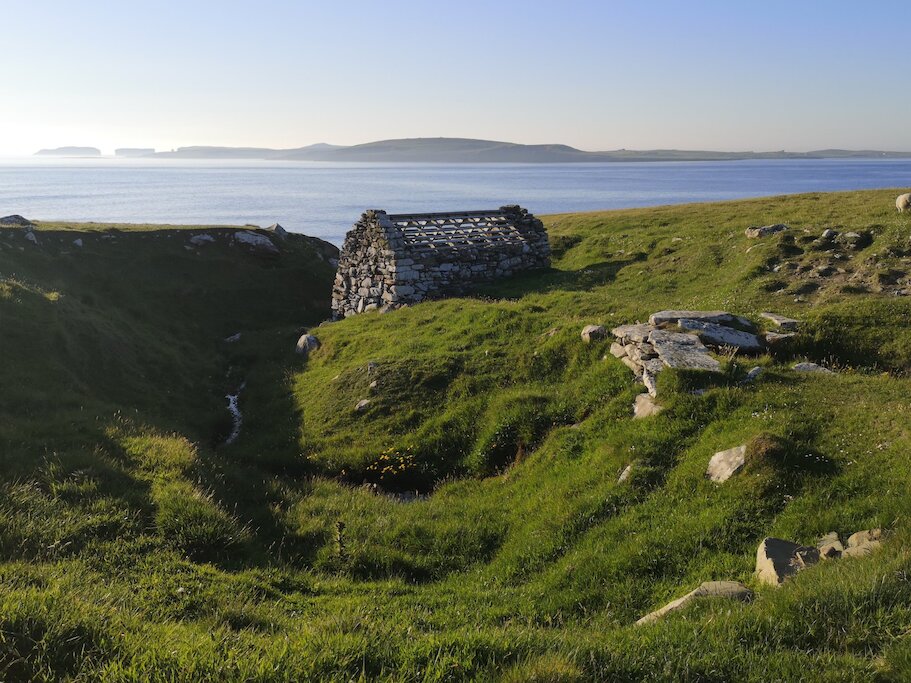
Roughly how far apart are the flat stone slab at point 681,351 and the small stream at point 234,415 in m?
11.5

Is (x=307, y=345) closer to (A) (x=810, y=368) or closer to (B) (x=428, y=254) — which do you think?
(B) (x=428, y=254)

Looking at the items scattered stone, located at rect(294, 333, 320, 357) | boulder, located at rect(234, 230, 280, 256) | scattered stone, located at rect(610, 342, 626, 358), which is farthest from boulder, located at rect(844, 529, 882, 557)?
boulder, located at rect(234, 230, 280, 256)

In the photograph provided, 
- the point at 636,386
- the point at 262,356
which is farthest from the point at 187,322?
→ the point at 636,386

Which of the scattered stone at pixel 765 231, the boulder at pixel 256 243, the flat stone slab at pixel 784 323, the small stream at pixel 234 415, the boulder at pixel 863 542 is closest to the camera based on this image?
the boulder at pixel 863 542

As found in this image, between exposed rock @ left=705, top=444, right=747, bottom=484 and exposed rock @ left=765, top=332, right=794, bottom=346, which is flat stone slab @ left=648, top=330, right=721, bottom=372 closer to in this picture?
exposed rock @ left=765, top=332, right=794, bottom=346

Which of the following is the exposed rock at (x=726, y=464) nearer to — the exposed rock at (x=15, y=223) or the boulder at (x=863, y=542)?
the boulder at (x=863, y=542)

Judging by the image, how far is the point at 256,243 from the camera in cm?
3803

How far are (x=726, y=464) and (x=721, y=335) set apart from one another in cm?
587

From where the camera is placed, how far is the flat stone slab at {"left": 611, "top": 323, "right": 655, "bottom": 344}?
15016 millimetres

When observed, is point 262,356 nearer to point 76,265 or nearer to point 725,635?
point 76,265

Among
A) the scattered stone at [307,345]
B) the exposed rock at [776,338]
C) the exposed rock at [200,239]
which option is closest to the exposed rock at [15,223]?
the exposed rock at [200,239]

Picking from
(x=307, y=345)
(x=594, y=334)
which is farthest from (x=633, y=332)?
(x=307, y=345)

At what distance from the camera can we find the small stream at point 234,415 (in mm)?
18066

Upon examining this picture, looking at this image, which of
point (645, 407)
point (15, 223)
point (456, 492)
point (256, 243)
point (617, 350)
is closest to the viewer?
point (645, 407)
